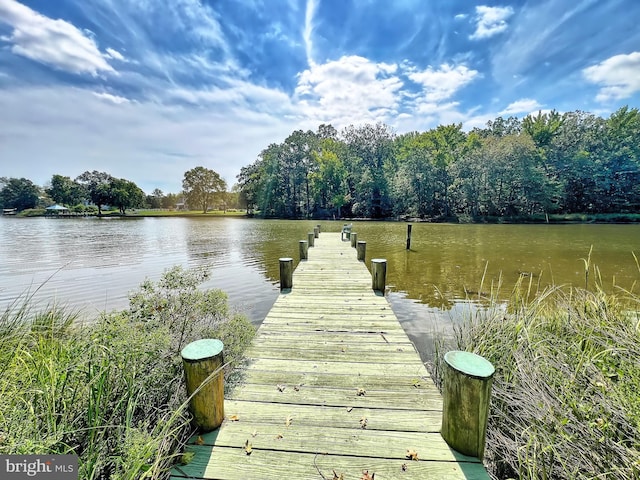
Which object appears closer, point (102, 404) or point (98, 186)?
point (102, 404)

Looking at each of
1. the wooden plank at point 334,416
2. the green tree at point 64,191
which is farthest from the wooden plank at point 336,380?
the green tree at point 64,191

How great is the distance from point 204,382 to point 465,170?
39.0m

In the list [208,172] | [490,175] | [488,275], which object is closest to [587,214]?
[490,175]

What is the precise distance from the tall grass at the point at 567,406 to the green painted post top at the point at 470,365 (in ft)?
1.40

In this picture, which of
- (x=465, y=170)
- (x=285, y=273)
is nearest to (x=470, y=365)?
(x=285, y=273)

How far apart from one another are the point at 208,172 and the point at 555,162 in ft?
206

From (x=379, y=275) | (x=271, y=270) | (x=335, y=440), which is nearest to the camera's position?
(x=335, y=440)

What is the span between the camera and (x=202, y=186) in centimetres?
6569

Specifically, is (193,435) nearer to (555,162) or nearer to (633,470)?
(633,470)

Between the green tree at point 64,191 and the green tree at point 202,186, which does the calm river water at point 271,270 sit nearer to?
the green tree at point 202,186

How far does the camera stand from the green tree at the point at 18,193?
191 feet

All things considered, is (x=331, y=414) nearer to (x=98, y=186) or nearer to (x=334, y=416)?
(x=334, y=416)

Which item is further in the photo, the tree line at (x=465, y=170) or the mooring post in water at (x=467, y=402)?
the tree line at (x=465, y=170)

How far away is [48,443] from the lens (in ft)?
4.35
